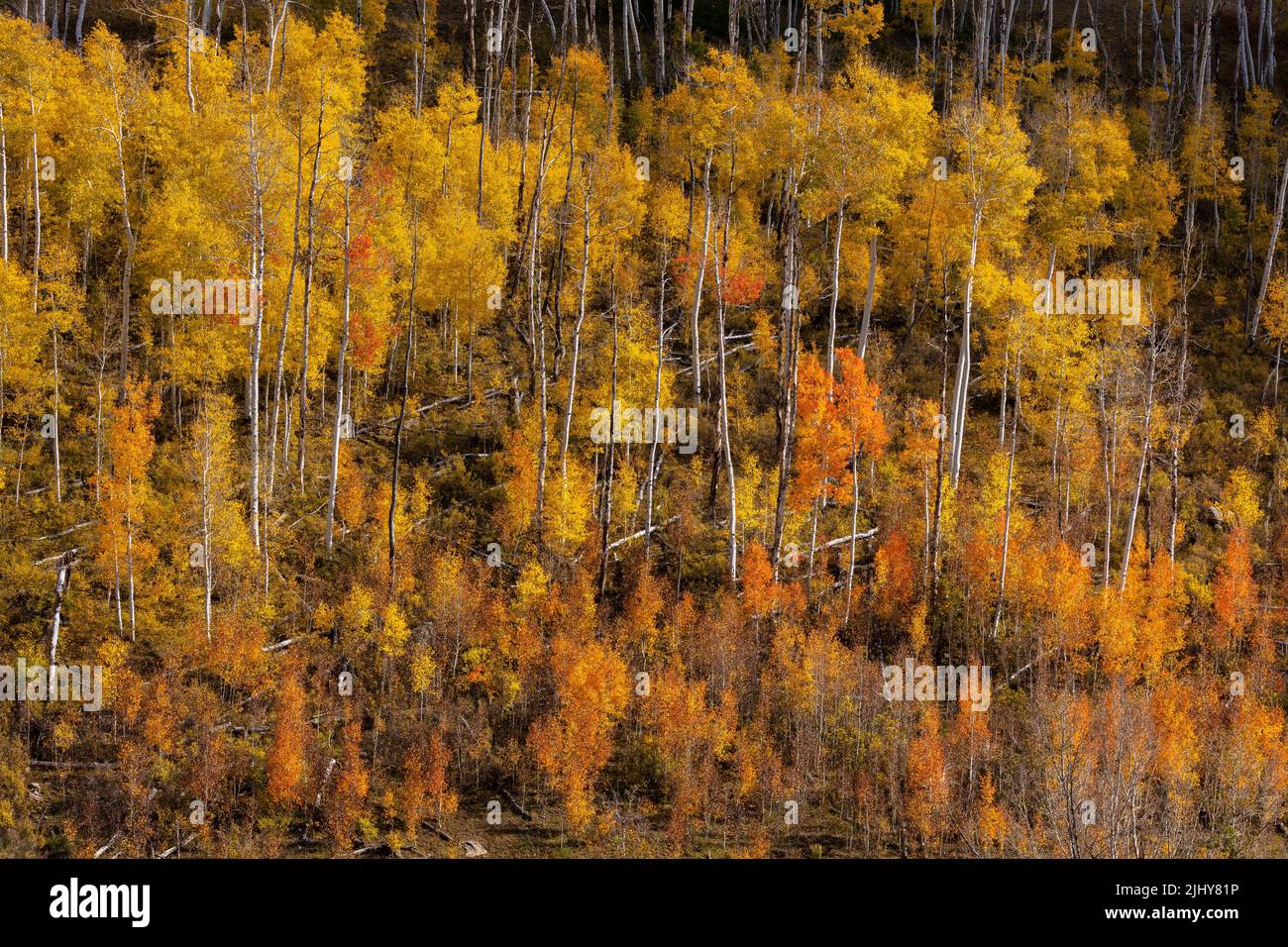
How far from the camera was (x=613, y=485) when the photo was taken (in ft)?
109

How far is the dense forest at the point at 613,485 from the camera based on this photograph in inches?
1029

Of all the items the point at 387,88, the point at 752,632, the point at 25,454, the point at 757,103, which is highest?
the point at 387,88

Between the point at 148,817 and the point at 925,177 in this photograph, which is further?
the point at 925,177

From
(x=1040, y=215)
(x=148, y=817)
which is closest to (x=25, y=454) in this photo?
(x=148, y=817)

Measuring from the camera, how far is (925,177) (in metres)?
35.4

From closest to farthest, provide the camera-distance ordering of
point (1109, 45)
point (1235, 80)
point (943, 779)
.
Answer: point (943, 779) < point (1235, 80) < point (1109, 45)

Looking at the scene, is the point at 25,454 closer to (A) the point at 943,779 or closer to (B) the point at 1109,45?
(A) the point at 943,779

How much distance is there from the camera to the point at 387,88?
2012 inches

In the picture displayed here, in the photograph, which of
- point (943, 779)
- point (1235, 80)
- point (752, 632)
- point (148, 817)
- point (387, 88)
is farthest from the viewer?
point (1235, 80)

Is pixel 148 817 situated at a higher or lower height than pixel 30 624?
lower

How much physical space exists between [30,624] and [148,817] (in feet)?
19.0

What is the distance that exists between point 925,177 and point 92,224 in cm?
2270

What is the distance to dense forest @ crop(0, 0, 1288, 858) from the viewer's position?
26.1 metres

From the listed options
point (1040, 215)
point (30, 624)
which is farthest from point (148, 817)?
point (1040, 215)
